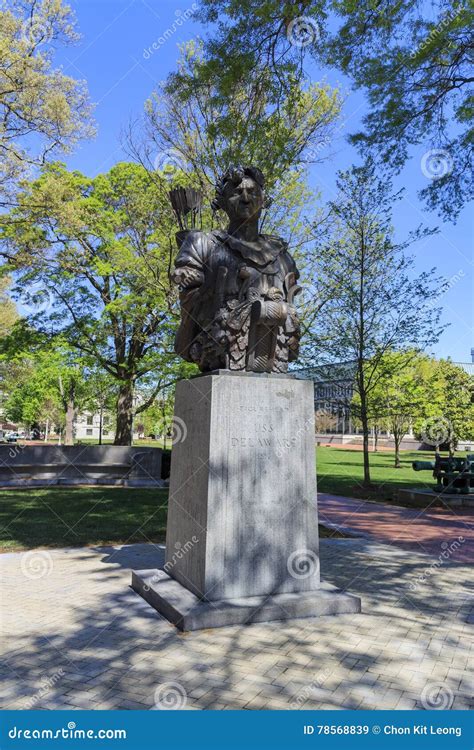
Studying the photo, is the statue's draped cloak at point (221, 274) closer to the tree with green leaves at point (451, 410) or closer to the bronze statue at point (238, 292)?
the bronze statue at point (238, 292)

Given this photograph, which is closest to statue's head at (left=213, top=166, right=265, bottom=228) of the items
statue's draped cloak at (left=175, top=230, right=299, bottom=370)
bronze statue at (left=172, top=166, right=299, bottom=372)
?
bronze statue at (left=172, top=166, right=299, bottom=372)

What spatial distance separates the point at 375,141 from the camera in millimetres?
11453

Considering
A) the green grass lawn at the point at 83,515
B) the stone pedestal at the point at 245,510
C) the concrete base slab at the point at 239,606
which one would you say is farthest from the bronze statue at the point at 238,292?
the green grass lawn at the point at 83,515

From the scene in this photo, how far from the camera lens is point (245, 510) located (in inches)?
203

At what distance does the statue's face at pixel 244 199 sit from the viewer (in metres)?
5.89

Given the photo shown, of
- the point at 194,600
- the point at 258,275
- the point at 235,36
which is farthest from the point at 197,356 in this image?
the point at 235,36

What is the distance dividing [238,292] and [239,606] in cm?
308

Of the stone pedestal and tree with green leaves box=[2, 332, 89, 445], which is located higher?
tree with green leaves box=[2, 332, 89, 445]

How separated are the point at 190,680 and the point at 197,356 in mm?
3213

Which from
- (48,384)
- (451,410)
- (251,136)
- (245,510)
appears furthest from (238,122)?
(48,384)

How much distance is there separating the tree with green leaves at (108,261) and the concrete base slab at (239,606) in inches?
418

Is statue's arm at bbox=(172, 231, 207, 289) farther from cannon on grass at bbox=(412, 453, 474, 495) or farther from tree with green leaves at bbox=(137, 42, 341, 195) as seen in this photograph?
cannon on grass at bbox=(412, 453, 474, 495)

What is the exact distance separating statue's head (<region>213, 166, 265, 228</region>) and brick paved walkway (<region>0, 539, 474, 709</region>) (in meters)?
4.17

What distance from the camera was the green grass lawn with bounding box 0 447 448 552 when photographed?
9.22m
